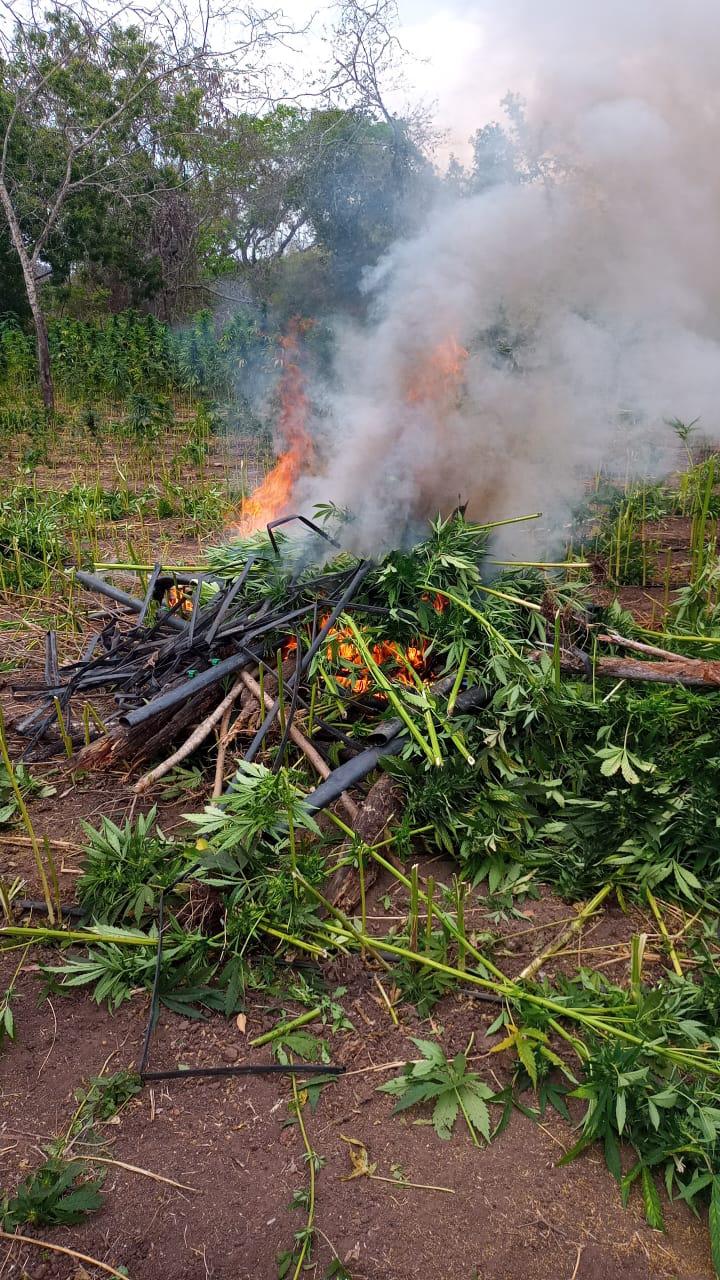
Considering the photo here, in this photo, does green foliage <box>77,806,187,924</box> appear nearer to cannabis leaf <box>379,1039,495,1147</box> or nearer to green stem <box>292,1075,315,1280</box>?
green stem <box>292,1075,315,1280</box>

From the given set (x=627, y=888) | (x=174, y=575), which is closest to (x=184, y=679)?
(x=174, y=575)

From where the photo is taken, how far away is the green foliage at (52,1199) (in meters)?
1.82

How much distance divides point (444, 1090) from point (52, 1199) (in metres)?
0.93

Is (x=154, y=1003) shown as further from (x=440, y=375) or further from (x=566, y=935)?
(x=440, y=375)

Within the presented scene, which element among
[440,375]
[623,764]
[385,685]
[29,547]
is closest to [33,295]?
[29,547]

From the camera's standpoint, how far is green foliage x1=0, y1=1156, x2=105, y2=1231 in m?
1.82

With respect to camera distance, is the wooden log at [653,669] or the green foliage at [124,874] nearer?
the green foliage at [124,874]

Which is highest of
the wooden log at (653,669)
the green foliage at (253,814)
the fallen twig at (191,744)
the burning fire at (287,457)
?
the burning fire at (287,457)

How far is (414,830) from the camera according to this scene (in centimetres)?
284

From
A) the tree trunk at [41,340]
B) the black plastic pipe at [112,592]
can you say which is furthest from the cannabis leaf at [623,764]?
the tree trunk at [41,340]

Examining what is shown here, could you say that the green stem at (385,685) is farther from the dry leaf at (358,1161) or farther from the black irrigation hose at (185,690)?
the dry leaf at (358,1161)

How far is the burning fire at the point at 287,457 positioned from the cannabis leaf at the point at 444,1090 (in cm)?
298

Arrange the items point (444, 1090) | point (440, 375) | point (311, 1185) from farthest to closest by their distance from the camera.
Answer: point (440, 375)
point (444, 1090)
point (311, 1185)

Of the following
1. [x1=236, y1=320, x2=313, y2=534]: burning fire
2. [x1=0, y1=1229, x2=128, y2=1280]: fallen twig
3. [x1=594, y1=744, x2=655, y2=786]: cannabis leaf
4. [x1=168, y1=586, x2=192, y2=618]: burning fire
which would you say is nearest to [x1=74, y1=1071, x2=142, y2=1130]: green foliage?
[x1=0, y1=1229, x2=128, y2=1280]: fallen twig
